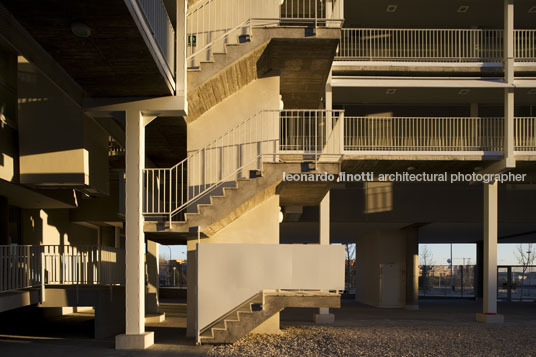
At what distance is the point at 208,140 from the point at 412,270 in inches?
568

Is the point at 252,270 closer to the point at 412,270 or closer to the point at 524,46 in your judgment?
the point at 412,270

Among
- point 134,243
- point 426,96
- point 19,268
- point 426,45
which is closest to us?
point 134,243

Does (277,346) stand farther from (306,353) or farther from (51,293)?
(51,293)

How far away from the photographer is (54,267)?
14.1 meters

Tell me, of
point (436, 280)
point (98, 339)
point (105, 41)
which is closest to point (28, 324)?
point (98, 339)

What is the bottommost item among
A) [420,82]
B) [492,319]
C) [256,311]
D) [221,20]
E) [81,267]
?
[492,319]

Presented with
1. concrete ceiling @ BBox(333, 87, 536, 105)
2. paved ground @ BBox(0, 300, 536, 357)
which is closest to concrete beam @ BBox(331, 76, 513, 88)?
concrete ceiling @ BBox(333, 87, 536, 105)

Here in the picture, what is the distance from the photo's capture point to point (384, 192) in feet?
79.4

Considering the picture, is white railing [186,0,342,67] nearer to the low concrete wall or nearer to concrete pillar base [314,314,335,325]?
the low concrete wall

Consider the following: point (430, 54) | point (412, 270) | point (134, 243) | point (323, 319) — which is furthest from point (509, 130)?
point (134, 243)

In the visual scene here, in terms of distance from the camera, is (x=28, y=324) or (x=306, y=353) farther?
(x=28, y=324)

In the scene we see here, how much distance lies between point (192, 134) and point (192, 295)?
13.8ft

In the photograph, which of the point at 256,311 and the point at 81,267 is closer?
the point at 256,311

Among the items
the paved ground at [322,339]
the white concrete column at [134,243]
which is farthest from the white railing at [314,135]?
the paved ground at [322,339]
